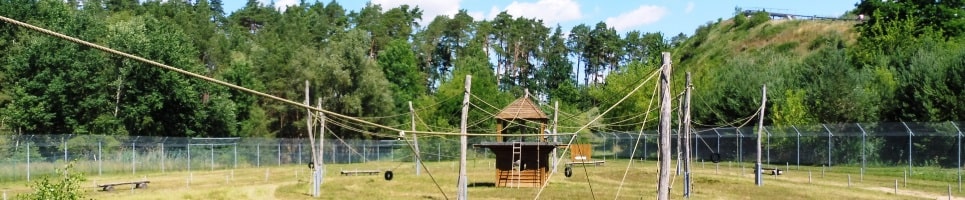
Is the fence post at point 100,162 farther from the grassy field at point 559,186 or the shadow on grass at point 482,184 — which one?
the shadow on grass at point 482,184

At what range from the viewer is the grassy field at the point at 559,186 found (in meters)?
36.0

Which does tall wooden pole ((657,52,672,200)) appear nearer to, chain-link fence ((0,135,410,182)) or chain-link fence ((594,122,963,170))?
chain-link fence ((0,135,410,182))

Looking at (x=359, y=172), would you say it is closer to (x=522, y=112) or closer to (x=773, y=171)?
(x=522, y=112)

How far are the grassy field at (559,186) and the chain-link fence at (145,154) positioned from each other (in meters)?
2.01

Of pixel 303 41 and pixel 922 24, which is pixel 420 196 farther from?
pixel 303 41

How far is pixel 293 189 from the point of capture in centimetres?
4144

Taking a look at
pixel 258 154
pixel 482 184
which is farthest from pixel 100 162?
pixel 482 184

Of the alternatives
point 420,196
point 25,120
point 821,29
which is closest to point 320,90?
point 25,120

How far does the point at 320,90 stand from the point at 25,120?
963 inches

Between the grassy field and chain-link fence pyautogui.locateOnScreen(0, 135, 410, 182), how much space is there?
201cm

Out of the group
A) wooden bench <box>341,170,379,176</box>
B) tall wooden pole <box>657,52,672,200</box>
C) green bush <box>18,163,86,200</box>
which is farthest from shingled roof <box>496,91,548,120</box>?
green bush <box>18,163,86,200</box>

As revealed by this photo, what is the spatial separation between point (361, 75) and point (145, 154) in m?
29.0

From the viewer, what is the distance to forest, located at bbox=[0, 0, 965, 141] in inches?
2475

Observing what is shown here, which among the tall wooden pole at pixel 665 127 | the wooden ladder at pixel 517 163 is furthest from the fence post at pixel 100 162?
the tall wooden pole at pixel 665 127
